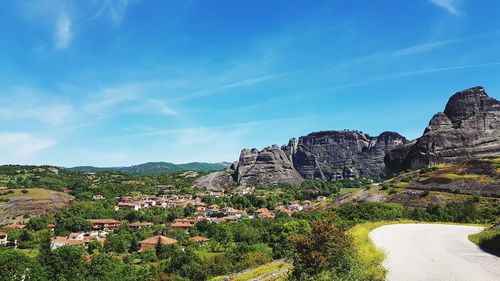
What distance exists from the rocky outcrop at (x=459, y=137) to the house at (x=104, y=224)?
244 feet

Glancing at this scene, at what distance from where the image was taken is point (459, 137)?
313 ft

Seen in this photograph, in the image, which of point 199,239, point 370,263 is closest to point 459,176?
point 199,239

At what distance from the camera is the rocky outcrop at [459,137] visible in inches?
3666

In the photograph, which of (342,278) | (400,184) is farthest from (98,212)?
(342,278)

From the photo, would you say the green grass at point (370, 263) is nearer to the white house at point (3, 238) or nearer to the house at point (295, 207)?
the white house at point (3, 238)

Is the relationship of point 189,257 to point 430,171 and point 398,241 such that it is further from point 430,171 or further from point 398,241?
point 430,171

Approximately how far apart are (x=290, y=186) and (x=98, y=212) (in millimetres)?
101345

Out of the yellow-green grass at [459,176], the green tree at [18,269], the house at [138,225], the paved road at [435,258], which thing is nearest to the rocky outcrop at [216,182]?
the house at [138,225]

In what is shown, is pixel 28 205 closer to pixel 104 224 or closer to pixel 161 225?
pixel 104 224

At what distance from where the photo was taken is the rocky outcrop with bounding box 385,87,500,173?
93.1 m

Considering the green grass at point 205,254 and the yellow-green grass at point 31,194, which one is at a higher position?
the yellow-green grass at point 31,194

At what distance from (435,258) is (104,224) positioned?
91.0 metres

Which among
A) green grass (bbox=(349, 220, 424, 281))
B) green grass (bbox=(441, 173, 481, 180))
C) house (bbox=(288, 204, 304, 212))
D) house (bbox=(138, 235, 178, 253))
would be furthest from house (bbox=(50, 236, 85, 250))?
green grass (bbox=(441, 173, 481, 180))

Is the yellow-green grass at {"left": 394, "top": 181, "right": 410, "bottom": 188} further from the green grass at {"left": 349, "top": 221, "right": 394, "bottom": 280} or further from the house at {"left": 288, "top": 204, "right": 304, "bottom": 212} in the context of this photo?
the green grass at {"left": 349, "top": 221, "right": 394, "bottom": 280}
